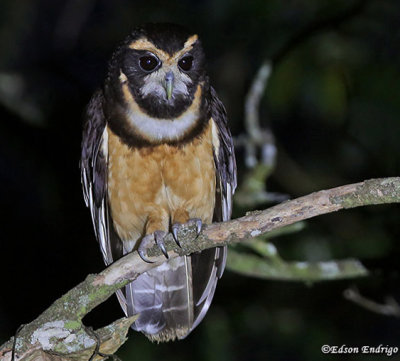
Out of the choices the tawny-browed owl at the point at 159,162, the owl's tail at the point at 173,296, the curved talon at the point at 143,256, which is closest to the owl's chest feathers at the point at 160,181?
the tawny-browed owl at the point at 159,162

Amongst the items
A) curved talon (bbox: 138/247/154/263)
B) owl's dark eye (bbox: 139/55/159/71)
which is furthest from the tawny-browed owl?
curved talon (bbox: 138/247/154/263)

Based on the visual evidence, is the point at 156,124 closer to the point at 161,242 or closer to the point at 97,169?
the point at 97,169

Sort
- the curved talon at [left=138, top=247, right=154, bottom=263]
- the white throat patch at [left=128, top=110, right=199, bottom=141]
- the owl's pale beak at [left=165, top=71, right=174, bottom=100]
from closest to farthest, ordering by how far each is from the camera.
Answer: the curved talon at [left=138, top=247, right=154, bottom=263] < the owl's pale beak at [left=165, top=71, right=174, bottom=100] < the white throat patch at [left=128, top=110, right=199, bottom=141]

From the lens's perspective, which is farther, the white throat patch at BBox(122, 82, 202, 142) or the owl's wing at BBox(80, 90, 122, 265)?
the owl's wing at BBox(80, 90, 122, 265)

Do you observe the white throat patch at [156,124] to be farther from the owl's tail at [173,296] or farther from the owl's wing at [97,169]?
the owl's tail at [173,296]

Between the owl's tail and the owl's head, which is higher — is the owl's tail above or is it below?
below

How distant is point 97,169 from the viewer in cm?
365

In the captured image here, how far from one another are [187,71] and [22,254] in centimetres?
319

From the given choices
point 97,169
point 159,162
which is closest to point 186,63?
point 159,162

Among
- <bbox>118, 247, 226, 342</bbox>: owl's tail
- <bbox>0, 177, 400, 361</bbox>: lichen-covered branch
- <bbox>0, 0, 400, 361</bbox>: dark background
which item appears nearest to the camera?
<bbox>0, 177, 400, 361</bbox>: lichen-covered branch

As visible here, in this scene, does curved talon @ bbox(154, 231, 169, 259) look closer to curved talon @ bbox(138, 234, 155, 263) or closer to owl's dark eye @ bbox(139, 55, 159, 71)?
curved talon @ bbox(138, 234, 155, 263)

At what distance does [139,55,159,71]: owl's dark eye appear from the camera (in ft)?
11.0

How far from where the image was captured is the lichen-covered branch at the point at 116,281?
2.66m

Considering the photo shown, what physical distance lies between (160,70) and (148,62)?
0.23 feet
